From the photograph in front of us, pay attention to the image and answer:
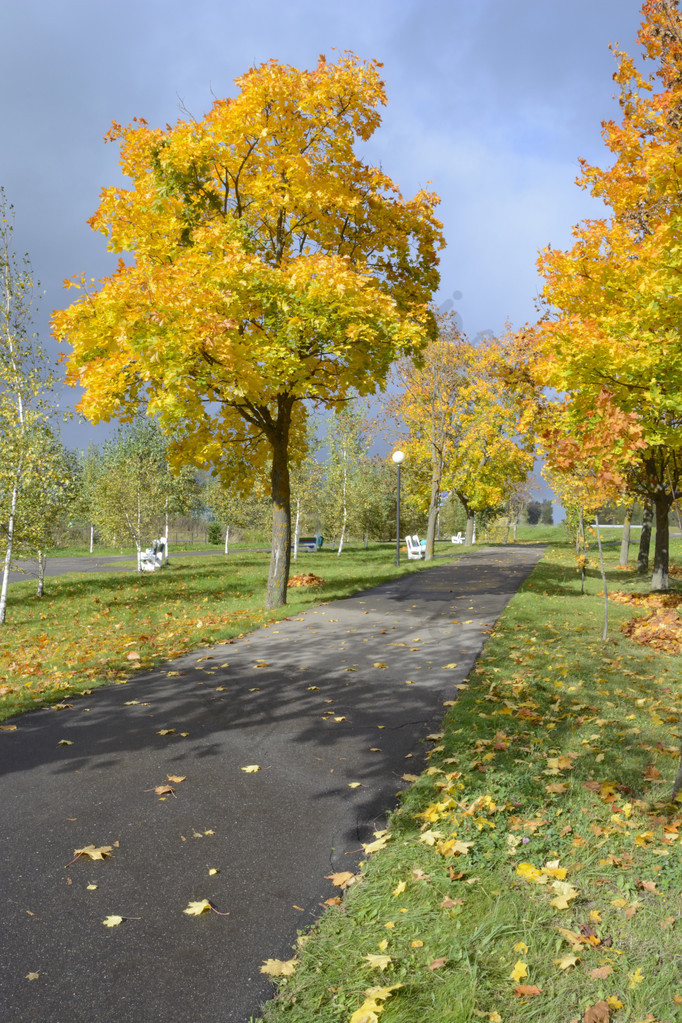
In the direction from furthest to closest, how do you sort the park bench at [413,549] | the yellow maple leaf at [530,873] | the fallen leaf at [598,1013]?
the park bench at [413,549], the yellow maple leaf at [530,873], the fallen leaf at [598,1013]

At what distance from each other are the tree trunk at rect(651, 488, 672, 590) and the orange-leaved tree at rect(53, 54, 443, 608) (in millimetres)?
8990

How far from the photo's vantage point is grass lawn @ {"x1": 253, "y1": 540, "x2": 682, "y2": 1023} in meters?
2.76

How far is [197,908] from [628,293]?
12.9 m

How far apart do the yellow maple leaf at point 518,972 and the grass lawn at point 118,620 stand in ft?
18.3

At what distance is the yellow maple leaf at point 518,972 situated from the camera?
2.86 metres

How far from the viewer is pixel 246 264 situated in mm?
9781

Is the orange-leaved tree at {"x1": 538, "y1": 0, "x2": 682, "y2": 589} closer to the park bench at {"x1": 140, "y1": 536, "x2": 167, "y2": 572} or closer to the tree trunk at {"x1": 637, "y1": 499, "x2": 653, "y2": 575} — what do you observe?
the tree trunk at {"x1": 637, "y1": 499, "x2": 653, "y2": 575}

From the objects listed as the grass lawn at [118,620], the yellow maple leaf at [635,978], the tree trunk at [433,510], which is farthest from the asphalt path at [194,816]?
the tree trunk at [433,510]

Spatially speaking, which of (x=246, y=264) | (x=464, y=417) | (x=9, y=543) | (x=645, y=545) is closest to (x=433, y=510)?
(x=464, y=417)

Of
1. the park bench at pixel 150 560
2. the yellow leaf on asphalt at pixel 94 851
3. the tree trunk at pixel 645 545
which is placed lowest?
the yellow leaf on asphalt at pixel 94 851

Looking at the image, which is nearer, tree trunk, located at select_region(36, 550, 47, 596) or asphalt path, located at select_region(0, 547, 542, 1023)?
asphalt path, located at select_region(0, 547, 542, 1023)

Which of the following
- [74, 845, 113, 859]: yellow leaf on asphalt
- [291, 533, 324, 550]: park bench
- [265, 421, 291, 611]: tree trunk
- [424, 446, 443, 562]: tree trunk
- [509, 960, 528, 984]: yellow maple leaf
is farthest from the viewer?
[291, 533, 324, 550]: park bench

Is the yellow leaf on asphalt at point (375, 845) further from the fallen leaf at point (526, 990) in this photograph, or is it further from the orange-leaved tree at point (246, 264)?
the orange-leaved tree at point (246, 264)

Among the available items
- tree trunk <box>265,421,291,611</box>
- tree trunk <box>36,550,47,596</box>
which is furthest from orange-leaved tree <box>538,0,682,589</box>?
tree trunk <box>36,550,47,596</box>
